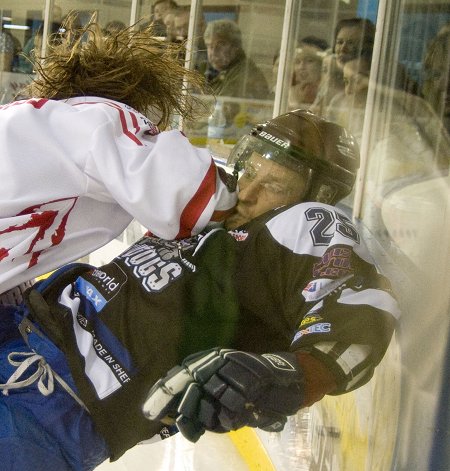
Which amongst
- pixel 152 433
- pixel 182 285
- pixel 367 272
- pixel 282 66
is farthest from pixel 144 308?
pixel 282 66

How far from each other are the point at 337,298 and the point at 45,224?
42cm

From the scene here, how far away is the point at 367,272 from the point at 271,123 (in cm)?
38

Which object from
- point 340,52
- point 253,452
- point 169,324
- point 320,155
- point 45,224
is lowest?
point 253,452

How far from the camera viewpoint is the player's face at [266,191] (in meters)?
1.32

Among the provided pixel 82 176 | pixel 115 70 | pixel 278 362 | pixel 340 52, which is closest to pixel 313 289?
pixel 278 362

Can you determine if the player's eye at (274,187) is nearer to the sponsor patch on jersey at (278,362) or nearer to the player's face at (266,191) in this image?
the player's face at (266,191)

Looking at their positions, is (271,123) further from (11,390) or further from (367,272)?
(11,390)

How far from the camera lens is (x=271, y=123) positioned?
56.5 inches

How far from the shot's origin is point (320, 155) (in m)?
1.33

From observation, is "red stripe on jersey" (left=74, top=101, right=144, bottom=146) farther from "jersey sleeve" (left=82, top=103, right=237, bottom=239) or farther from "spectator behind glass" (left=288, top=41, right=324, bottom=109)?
"spectator behind glass" (left=288, top=41, right=324, bottom=109)

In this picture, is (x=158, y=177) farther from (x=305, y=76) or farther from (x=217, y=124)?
(x=217, y=124)

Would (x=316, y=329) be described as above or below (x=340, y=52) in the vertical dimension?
below

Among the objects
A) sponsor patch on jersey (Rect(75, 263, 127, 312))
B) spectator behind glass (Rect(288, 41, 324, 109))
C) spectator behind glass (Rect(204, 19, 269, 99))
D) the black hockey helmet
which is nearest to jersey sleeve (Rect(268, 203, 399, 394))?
the black hockey helmet

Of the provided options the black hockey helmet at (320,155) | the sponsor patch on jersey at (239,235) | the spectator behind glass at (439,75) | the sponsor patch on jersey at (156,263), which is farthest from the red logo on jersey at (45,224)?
the spectator behind glass at (439,75)
